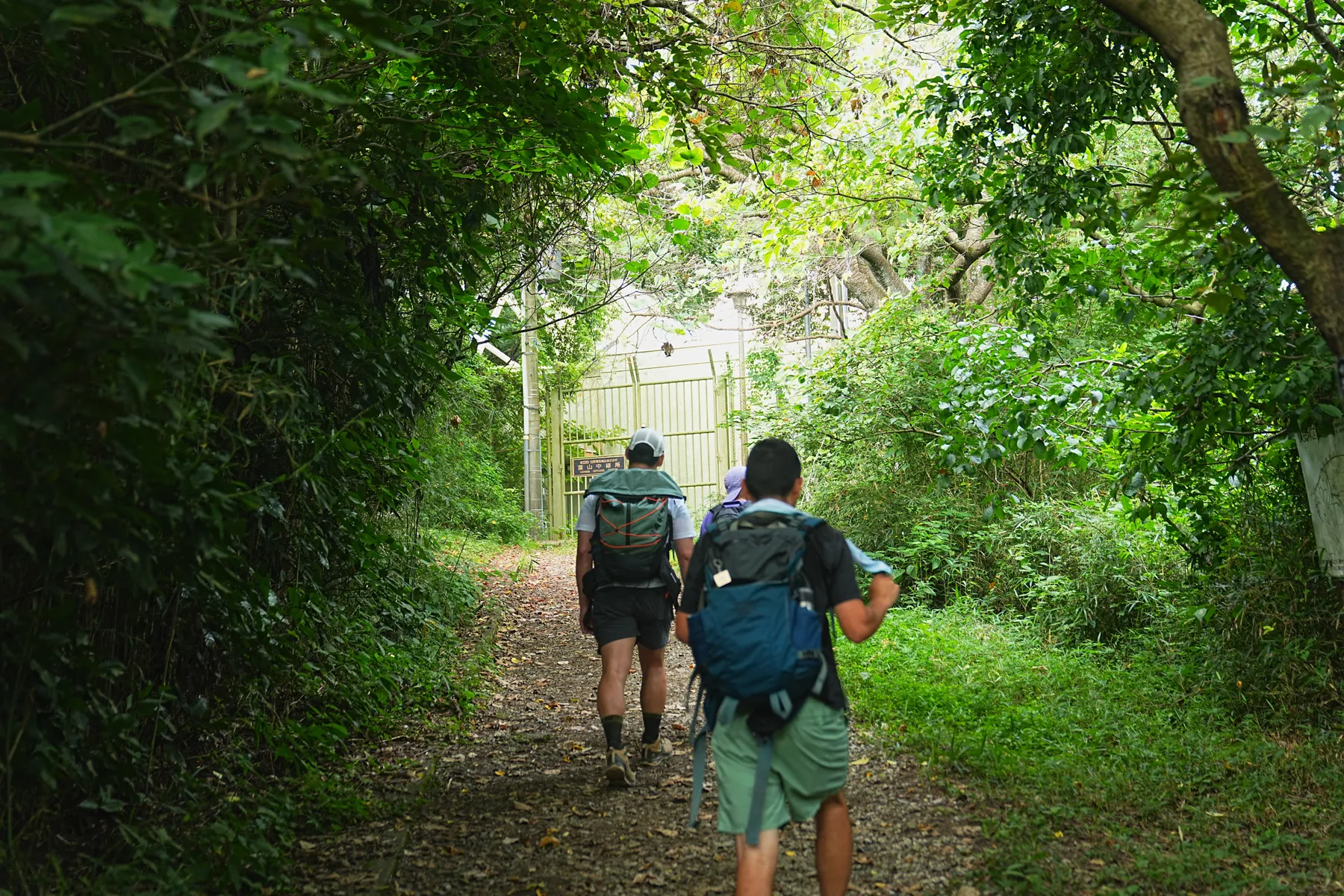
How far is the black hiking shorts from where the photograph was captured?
17.5 ft

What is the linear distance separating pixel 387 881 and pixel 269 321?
2.40 metres

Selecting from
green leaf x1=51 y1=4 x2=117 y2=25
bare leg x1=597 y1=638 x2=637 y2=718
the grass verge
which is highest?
green leaf x1=51 y1=4 x2=117 y2=25

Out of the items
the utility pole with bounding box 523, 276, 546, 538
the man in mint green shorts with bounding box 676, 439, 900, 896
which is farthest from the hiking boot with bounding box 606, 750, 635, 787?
the utility pole with bounding box 523, 276, 546, 538

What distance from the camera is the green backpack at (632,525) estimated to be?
5.22 metres

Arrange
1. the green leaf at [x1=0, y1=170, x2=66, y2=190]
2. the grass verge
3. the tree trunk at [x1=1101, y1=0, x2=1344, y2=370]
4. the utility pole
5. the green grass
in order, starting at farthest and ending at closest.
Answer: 1. the utility pole
2. the green grass
3. the grass verge
4. the tree trunk at [x1=1101, y1=0, x2=1344, y2=370]
5. the green leaf at [x1=0, y1=170, x2=66, y2=190]

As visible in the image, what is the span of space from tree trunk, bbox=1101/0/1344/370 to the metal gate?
15.5 m

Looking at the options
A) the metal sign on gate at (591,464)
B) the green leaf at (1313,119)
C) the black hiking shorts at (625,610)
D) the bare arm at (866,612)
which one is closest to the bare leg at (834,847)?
the bare arm at (866,612)

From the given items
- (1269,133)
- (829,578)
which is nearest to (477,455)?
(829,578)

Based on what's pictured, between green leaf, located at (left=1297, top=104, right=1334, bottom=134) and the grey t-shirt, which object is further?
the grey t-shirt

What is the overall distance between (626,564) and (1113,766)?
269 centimetres

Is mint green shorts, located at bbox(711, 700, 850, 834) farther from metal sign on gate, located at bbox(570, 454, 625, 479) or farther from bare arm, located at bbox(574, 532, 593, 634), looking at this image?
metal sign on gate, located at bbox(570, 454, 625, 479)

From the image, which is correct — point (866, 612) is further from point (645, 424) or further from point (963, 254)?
point (645, 424)

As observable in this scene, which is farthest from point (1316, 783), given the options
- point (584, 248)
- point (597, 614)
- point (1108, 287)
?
point (584, 248)

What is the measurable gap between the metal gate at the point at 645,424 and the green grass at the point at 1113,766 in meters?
11.1
